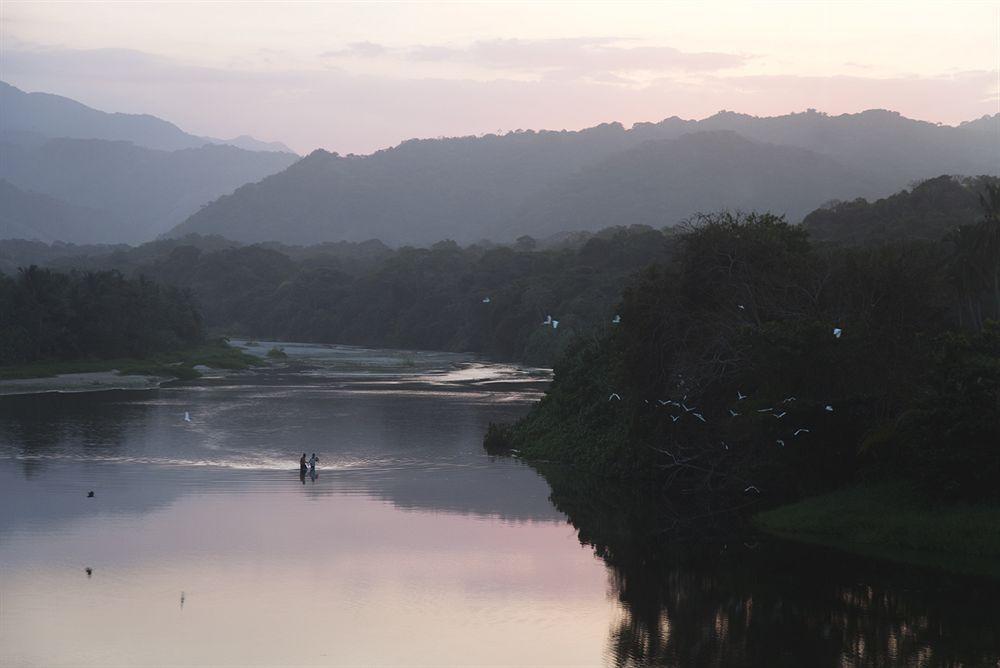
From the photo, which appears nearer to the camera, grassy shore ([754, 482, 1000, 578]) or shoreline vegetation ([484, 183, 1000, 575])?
grassy shore ([754, 482, 1000, 578])

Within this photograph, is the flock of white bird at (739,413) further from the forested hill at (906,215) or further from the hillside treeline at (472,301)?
the hillside treeline at (472,301)

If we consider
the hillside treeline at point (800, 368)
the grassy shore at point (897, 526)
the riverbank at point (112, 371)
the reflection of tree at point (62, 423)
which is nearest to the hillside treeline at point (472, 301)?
the riverbank at point (112, 371)

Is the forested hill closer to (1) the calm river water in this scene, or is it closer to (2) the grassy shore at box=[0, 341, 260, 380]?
(1) the calm river water

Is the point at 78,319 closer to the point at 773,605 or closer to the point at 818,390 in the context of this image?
the point at 818,390

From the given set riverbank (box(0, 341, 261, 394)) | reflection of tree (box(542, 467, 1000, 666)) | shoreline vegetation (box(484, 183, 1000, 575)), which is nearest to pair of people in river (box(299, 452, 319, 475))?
shoreline vegetation (box(484, 183, 1000, 575))

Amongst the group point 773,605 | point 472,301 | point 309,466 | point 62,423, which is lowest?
point 773,605

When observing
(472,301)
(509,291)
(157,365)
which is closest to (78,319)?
(157,365)

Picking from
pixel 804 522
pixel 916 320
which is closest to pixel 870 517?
pixel 804 522
